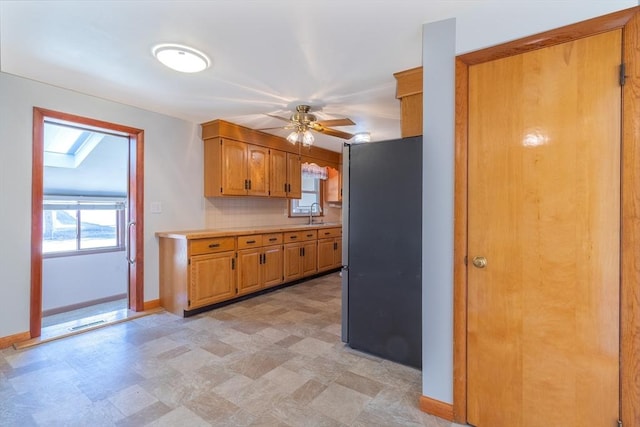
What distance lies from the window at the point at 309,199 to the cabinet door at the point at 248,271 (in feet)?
5.98

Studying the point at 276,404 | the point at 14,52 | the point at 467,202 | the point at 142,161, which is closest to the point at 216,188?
the point at 142,161

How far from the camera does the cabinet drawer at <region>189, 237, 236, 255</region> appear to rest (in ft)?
11.0

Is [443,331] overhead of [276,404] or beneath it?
overhead

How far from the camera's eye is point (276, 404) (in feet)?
6.10

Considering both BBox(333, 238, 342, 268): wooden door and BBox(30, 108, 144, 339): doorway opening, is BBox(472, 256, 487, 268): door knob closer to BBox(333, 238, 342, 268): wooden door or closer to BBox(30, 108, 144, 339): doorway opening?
BBox(30, 108, 144, 339): doorway opening

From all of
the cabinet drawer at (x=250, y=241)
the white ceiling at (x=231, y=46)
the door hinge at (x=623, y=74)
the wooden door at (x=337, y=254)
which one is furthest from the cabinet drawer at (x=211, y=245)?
the door hinge at (x=623, y=74)

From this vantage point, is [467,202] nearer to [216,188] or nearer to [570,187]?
[570,187]

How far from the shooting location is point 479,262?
1654 mm

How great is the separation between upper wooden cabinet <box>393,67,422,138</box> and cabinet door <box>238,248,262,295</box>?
8.24 feet

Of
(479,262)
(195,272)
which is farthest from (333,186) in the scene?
(479,262)

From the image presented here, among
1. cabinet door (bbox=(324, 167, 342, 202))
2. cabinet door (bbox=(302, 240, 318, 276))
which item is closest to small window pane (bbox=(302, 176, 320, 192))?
cabinet door (bbox=(324, 167, 342, 202))

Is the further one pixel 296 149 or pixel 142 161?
pixel 296 149

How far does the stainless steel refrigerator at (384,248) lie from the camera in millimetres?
2203

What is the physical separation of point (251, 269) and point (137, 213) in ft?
4.91
